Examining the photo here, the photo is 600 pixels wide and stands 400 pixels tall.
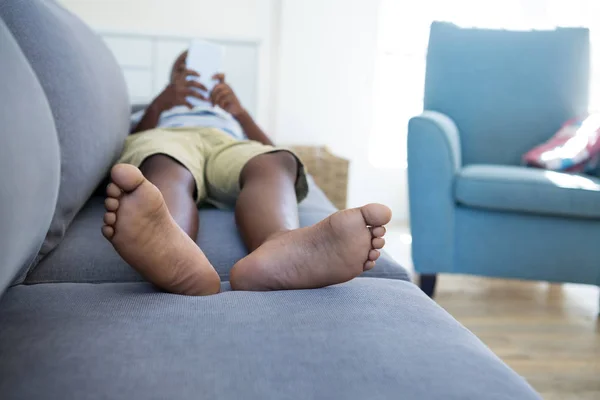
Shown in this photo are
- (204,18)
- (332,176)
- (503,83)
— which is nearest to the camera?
(503,83)

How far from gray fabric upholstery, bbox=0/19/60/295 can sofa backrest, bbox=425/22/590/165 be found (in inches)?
75.4

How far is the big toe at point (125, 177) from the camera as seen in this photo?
646mm

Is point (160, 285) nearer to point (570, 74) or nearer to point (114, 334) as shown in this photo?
point (114, 334)

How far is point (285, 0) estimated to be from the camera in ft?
10.0

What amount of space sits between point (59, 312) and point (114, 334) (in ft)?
0.33

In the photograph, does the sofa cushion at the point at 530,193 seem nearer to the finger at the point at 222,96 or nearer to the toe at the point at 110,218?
the finger at the point at 222,96

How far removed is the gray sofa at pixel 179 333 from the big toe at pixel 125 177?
0.07m

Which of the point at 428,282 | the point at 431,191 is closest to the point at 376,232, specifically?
the point at 431,191

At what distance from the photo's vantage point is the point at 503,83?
2328mm

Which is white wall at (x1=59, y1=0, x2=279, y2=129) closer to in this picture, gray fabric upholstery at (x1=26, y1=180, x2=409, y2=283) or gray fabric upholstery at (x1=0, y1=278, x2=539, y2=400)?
gray fabric upholstery at (x1=26, y1=180, x2=409, y2=283)

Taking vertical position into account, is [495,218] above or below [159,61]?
below

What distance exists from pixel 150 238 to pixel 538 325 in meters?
1.42

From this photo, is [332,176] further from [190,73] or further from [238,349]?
[238,349]

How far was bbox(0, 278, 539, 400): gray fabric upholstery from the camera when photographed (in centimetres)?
48
